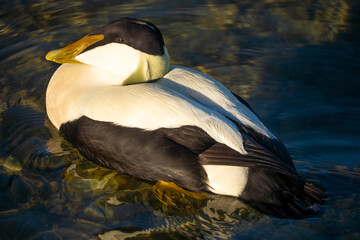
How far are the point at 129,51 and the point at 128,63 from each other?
8 cm

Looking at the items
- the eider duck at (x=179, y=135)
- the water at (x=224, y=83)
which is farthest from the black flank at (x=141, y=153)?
the water at (x=224, y=83)

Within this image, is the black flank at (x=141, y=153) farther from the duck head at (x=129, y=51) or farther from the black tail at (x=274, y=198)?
the duck head at (x=129, y=51)

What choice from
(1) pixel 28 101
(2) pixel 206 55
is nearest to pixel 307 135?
(2) pixel 206 55

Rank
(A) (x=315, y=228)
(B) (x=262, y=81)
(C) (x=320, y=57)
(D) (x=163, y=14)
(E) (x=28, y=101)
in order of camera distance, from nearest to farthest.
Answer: (A) (x=315, y=228) → (E) (x=28, y=101) → (B) (x=262, y=81) → (C) (x=320, y=57) → (D) (x=163, y=14)

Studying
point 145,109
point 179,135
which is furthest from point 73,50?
point 179,135

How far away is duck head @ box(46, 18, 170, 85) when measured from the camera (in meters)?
3.16

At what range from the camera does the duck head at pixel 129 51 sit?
3.16 metres

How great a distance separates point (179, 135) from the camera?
276 cm

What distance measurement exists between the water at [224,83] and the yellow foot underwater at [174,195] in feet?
0.06

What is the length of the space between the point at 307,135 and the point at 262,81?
770 millimetres

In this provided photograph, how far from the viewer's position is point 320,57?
4477 mm

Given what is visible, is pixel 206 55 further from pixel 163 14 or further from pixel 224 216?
pixel 224 216

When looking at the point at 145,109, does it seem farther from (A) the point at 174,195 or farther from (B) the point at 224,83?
(B) the point at 224,83

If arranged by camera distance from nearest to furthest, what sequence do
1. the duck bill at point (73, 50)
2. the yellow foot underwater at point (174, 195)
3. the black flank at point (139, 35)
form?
the yellow foot underwater at point (174, 195) → the black flank at point (139, 35) → the duck bill at point (73, 50)
